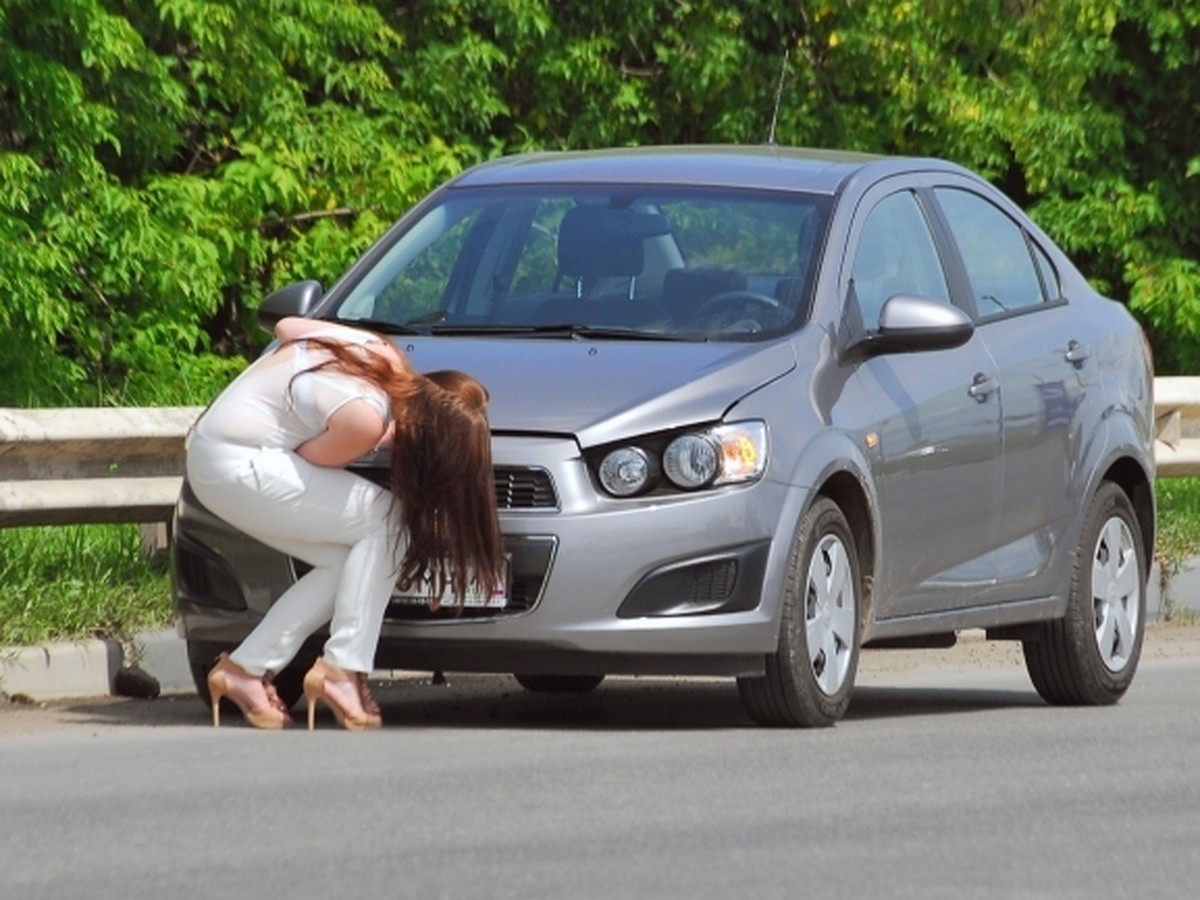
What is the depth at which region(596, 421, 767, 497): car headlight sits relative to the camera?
809 centimetres

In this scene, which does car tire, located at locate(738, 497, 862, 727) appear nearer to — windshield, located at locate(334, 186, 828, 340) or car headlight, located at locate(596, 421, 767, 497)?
car headlight, located at locate(596, 421, 767, 497)

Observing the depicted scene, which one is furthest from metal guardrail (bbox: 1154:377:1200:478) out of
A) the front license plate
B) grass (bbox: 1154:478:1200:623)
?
the front license plate

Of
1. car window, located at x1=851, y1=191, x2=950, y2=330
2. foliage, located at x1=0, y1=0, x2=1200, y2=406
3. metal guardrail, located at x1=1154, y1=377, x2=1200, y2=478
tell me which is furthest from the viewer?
foliage, located at x1=0, y1=0, x2=1200, y2=406

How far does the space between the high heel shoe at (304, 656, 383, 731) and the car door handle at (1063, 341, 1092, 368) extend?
9.29 ft

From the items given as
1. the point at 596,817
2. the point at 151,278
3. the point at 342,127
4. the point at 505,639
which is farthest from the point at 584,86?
the point at 596,817

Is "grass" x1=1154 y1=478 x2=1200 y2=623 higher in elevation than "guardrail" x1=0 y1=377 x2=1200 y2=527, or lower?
lower

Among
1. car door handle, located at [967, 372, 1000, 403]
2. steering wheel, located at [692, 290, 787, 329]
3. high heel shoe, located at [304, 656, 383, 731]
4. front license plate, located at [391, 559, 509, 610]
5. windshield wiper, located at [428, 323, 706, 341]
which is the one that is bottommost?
high heel shoe, located at [304, 656, 383, 731]

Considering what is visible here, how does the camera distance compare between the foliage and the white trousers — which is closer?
the white trousers

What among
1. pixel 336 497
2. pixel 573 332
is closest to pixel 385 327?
pixel 573 332

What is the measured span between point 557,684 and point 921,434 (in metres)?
1.68

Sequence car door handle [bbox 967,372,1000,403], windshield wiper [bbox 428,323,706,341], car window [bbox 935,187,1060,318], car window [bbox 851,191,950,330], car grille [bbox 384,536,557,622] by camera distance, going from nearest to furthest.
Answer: car grille [bbox 384,536,557,622] → windshield wiper [bbox 428,323,706,341] → car window [bbox 851,191,950,330] → car door handle [bbox 967,372,1000,403] → car window [bbox 935,187,1060,318]

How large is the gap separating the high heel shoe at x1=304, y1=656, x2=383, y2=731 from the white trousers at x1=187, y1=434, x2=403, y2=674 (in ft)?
0.17

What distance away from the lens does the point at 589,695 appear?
10.3 m

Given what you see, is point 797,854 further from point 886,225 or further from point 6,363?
point 6,363
